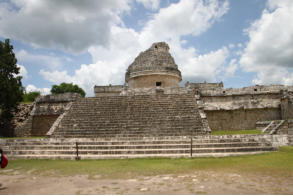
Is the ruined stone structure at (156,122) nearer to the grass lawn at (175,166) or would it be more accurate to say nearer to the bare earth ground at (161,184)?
the grass lawn at (175,166)

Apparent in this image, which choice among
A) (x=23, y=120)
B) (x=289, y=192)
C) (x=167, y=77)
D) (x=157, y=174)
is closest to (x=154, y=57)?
(x=167, y=77)

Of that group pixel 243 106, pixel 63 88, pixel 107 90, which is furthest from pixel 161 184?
pixel 63 88

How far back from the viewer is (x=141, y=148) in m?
9.03

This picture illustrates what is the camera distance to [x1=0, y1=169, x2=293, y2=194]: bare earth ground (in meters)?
4.34

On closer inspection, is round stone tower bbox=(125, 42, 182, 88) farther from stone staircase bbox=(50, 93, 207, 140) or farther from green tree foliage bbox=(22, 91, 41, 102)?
green tree foliage bbox=(22, 91, 41, 102)

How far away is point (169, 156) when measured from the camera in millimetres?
8172

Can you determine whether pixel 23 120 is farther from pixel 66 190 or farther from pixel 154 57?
pixel 66 190

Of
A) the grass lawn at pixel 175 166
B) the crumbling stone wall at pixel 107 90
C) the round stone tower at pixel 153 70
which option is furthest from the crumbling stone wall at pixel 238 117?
the crumbling stone wall at pixel 107 90

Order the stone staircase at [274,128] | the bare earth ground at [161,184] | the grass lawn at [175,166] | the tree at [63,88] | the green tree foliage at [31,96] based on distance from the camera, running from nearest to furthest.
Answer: the bare earth ground at [161,184] → the grass lawn at [175,166] → the stone staircase at [274,128] → the green tree foliage at [31,96] → the tree at [63,88]

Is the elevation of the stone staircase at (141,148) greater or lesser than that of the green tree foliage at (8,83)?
Answer: lesser

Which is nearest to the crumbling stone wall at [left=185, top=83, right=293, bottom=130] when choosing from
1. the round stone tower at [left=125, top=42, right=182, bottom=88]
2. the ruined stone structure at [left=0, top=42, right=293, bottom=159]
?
the ruined stone structure at [left=0, top=42, right=293, bottom=159]

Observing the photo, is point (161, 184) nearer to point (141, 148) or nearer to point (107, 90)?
point (141, 148)

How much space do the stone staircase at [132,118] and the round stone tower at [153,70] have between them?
18.0 ft

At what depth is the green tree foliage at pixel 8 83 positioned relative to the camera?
16.2 metres
